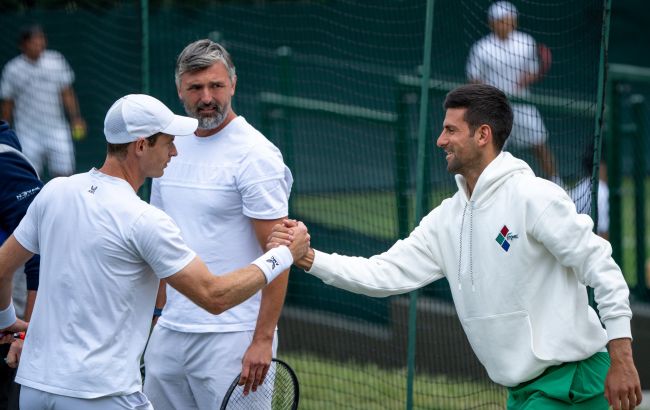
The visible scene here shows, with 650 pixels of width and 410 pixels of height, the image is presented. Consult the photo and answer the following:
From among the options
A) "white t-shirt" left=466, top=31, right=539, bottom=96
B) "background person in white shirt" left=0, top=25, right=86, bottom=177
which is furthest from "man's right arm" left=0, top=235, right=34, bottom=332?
"background person in white shirt" left=0, top=25, right=86, bottom=177

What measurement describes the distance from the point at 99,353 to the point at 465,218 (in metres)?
1.60

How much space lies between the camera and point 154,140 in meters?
4.26

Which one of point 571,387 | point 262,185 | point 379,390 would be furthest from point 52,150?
point 571,387

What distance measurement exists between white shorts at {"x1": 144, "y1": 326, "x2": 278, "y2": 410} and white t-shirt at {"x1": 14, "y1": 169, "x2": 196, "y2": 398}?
778 millimetres

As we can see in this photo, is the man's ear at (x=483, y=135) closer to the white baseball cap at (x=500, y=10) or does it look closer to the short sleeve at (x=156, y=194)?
the short sleeve at (x=156, y=194)

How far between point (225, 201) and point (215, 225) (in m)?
0.12

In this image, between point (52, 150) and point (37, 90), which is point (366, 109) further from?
point (37, 90)

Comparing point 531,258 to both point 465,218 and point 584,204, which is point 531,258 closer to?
point 465,218

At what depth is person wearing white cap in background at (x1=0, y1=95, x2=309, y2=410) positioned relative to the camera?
404 centimetres

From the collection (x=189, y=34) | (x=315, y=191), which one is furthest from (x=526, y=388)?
(x=189, y=34)

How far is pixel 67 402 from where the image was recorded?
4.05 m

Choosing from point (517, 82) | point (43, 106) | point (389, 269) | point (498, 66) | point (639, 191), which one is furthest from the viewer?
point (43, 106)

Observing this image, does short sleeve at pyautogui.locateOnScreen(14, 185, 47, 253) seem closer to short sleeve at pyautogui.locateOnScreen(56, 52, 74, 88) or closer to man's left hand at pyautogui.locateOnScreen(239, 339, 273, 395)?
man's left hand at pyautogui.locateOnScreen(239, 339, 273, 395)

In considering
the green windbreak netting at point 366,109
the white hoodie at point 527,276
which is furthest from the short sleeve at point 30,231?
the green windbreak netting at point 366,109
